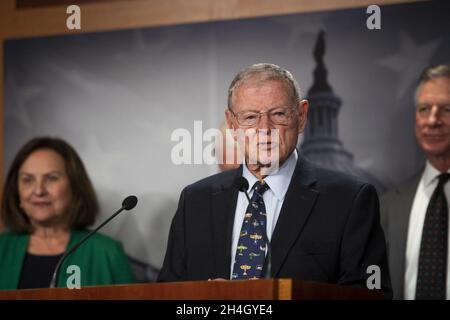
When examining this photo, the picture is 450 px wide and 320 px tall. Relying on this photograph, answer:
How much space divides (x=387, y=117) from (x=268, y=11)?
872 millimetres

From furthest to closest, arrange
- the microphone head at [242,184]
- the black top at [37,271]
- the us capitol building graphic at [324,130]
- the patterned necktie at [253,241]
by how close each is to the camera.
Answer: the us capitol building graphic at [324,130] → the black top at [37,271] → the patterned necktie at [253,241] → the microphone head at [242,184]

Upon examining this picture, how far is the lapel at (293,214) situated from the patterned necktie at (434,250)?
1.12 meters

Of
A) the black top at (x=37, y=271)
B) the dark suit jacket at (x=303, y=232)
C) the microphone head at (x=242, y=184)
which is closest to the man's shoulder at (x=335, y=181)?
the dark suit jacket at (x=303, y=232)

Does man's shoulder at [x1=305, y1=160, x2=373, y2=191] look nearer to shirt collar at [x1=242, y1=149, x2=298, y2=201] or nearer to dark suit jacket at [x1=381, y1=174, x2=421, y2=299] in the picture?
shirt collar at [x1=242, y1=149, x2=298, y2=201]

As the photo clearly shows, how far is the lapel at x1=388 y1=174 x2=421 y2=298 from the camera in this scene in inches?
178

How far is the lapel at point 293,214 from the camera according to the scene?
3389mm

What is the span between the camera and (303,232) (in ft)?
11.3

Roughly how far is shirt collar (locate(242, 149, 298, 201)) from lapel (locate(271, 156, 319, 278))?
23 millimetres

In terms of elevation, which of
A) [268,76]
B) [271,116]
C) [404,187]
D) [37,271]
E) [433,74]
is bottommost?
[37,271]

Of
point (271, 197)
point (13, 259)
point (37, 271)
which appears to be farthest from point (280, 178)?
point (13, 259)

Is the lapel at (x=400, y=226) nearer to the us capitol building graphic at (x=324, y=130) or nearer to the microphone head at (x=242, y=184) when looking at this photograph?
the us capitol building graphic at (x=324, y=130)

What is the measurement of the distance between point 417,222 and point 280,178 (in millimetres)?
1241

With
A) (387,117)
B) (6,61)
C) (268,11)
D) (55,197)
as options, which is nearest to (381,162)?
(387,117)

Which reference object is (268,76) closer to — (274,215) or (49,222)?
(274,215)
